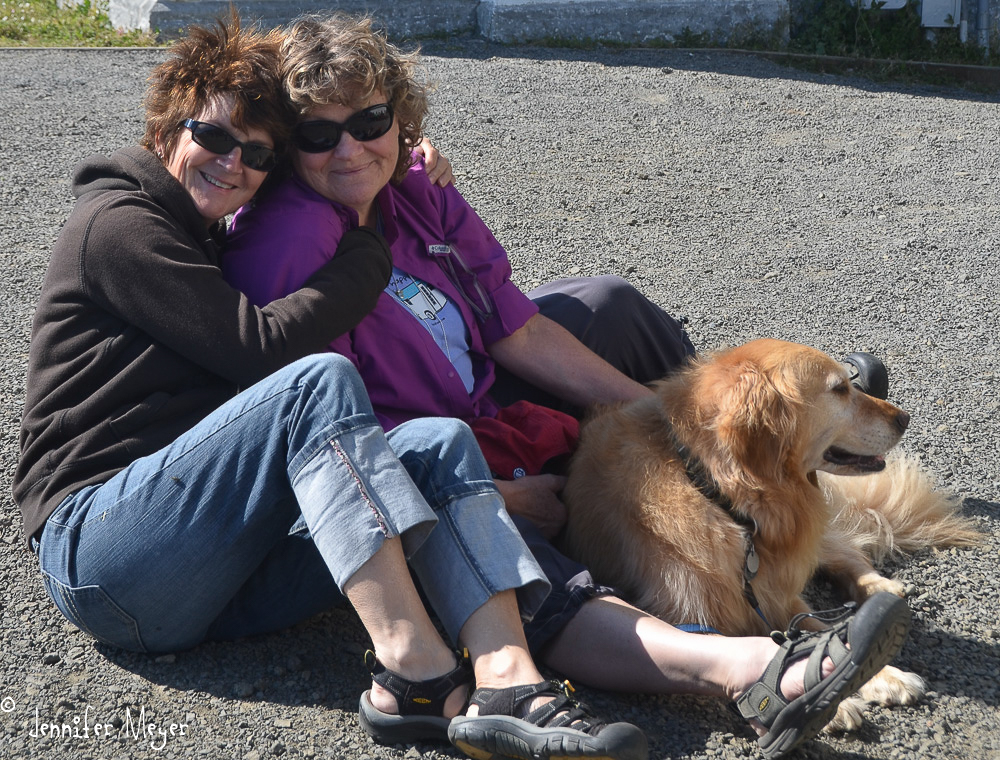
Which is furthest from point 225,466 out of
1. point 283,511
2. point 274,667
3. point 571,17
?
point 571,17

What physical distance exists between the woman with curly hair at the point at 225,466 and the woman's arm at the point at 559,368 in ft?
2.85

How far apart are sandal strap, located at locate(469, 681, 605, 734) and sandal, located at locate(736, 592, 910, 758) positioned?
1.38 feet

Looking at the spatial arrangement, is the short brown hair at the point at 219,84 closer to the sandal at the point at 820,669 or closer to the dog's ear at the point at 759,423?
the dog's ear at the point at 759,423

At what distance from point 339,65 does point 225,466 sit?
1257 mm

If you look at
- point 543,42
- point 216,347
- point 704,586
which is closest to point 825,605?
point 704,586

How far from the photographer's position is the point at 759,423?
2.82 meters

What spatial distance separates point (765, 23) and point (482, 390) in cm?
808

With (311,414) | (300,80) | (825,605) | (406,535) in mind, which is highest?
(300,80)

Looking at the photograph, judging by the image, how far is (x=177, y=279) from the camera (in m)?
2.47

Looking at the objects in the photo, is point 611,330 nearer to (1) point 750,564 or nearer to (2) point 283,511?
(1) point 750,564

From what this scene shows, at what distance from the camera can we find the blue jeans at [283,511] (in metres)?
2.30

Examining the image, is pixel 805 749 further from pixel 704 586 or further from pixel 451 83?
pixel 451 83

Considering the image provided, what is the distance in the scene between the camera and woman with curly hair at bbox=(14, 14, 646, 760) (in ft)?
7.58

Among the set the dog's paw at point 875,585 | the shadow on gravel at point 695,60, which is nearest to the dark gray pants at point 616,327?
the dog's paw at point 875,585
